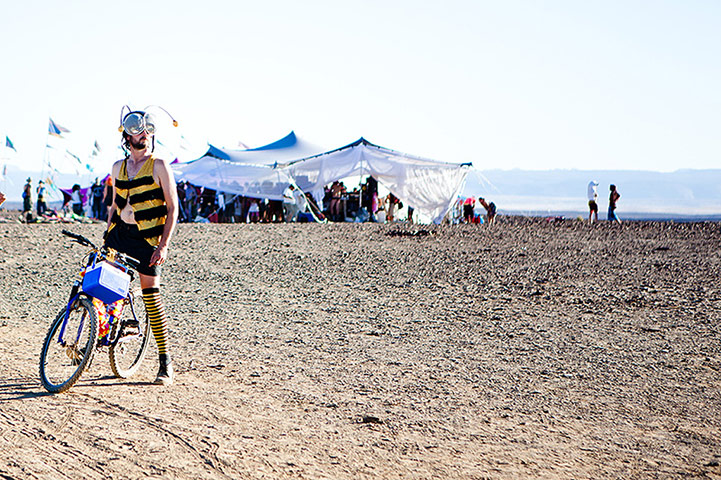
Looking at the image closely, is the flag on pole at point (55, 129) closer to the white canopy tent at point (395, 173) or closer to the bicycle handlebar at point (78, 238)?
the white canopy tent at point (395, 173)

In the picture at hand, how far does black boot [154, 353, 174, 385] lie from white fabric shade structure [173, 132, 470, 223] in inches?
757

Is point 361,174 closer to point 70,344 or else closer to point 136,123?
point 136,123

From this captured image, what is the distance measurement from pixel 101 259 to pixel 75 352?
608 mm

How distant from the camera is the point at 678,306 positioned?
30.0ft

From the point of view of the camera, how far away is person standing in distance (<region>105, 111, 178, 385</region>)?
5133 millimetres

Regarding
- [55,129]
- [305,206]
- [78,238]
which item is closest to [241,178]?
[305,206]

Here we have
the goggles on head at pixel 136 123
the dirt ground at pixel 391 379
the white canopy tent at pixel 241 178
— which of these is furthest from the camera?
the white canopy tent at pixel 241 178

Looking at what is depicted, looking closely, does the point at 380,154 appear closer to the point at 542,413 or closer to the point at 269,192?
the point at 269,192

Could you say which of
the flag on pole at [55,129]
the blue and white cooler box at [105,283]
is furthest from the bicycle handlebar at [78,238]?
the flag on pole at [55,129]

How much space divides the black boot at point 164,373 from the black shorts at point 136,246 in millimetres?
590

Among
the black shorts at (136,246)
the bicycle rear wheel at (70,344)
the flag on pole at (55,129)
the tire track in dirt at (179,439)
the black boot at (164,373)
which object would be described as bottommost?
the tire track in dirt at (179,439)

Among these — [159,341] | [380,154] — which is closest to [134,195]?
[159,341]

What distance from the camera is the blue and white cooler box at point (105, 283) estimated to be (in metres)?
4.91

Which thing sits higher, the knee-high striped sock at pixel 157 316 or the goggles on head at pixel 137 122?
the goggles on head at pixel 137 122
